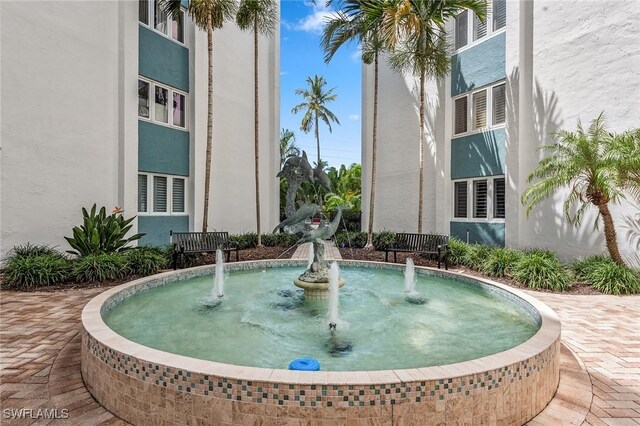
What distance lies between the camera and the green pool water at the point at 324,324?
4.04m

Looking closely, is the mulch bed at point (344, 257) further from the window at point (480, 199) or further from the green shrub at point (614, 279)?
the window at point (480, 199)

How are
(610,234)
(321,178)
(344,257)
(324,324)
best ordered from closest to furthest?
(324,324), (321,178), (610,234), (344,257)

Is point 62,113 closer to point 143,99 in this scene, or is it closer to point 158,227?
point 143,99

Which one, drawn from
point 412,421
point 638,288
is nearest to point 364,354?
point 412,421

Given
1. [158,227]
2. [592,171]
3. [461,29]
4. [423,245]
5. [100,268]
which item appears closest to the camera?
[100,268]

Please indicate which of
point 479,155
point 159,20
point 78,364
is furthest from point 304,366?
point 159,20

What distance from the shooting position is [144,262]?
28.9 feet

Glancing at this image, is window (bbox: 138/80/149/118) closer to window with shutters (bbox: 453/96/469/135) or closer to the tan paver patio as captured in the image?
the tan paver patio

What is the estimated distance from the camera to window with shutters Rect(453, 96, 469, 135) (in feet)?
44.7

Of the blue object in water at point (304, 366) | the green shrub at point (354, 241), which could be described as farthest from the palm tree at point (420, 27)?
the blue object in water at point (304, 366)

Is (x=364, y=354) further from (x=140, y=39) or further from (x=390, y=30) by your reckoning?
(x=140, y=39)

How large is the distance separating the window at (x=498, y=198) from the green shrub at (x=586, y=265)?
11.0 ft

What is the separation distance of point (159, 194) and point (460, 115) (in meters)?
12.1

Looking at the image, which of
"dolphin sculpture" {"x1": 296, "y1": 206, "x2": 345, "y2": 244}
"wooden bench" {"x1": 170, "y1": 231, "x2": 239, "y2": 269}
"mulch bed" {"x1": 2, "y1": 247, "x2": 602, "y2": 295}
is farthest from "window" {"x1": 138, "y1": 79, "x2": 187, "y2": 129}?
"dolphin sculpture" {"x1": 296, "y1": 206, "x2": 345, "y2": 244}
